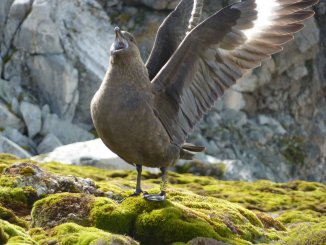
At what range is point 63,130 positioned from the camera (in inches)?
2368

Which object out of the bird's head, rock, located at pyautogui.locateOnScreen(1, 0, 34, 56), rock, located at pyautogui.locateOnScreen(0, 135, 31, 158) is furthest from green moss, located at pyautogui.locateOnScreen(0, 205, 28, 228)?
rock, located at pyautogui.locateOnScreen(1, 0, 34, 56)

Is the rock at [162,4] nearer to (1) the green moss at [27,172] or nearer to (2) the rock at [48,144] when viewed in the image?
(2) the rock at [48,144]

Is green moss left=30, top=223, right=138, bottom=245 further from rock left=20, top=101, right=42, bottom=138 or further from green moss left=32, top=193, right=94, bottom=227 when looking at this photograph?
rock left=20, top=101, right=42, bottom=138

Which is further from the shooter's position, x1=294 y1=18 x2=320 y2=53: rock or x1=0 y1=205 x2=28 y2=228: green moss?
x1=294 y1=18 x2=320 y2=53: rock

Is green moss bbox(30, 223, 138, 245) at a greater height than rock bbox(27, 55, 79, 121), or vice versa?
green moss bbox(30, 223, 138, 245)

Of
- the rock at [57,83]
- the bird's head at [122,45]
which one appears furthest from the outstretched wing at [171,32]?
the rock at [57,83]

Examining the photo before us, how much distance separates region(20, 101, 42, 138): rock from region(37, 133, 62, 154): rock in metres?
1.37

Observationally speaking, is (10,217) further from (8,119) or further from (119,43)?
(8,119)

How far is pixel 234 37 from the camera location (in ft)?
45.0

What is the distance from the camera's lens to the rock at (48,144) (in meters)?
56.5

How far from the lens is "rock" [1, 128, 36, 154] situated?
55875 millimetres

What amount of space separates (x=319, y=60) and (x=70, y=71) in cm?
3205

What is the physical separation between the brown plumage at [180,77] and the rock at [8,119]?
43.8m

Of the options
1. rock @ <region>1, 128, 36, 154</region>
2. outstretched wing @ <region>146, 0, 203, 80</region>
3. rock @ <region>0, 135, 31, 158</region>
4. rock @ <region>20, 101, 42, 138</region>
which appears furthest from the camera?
rock @ <region>20, 101, 42, 138</region>
